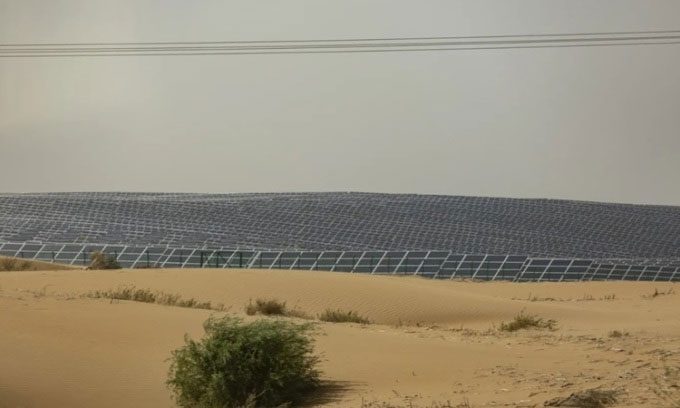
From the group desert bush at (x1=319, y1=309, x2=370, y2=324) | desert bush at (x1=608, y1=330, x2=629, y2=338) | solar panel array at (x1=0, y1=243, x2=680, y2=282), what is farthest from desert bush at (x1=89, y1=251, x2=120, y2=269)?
desert bush at (x1=608, y1=330, x2=629, y2=338)

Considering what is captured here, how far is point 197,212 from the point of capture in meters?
62.2

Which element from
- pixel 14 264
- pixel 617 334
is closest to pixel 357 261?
pixel 14 264

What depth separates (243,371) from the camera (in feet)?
62.4

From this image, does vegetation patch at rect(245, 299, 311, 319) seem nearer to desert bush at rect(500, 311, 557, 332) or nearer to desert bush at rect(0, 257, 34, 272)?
desert bush at rect(500, 311, 557, 332)

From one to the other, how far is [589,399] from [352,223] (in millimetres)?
45584

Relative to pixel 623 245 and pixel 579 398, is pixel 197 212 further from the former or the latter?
pixel 579 398

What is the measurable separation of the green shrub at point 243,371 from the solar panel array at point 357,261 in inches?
1279

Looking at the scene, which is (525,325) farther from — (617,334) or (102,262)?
(102,262)

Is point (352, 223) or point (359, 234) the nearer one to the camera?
point (359, 234)

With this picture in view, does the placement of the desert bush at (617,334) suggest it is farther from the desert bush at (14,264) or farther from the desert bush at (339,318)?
the desert bush at (14,264)

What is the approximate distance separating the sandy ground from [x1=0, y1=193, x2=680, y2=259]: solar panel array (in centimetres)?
2032

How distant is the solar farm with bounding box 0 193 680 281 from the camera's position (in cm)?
5297

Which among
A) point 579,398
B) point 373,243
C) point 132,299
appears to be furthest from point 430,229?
point 579,398

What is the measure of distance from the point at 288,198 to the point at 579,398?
5179 centimetres
